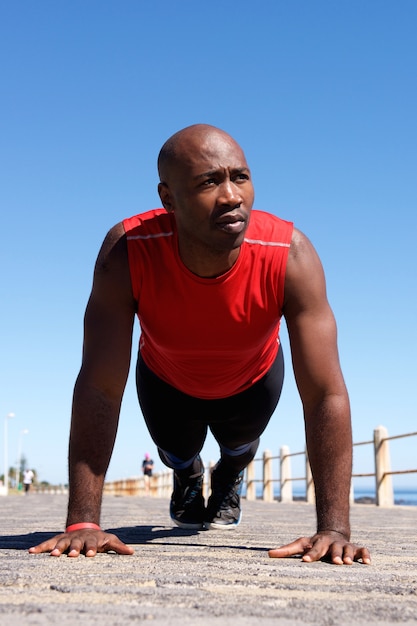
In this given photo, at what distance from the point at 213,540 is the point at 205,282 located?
1.32 metres

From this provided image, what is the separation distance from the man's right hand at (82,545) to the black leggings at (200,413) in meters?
1.37

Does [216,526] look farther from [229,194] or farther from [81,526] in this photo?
[229,194]

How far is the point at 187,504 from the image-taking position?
489cm

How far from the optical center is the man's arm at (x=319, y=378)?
2.96 metres

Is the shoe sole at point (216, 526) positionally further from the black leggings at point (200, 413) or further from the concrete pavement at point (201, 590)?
the concrete pavement at point (201, 590)

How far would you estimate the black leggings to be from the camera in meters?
4.14

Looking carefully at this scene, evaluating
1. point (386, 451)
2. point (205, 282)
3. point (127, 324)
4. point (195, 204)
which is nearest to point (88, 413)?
point (127, 324)

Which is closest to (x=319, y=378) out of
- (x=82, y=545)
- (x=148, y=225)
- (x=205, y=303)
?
(x=205, y=303)

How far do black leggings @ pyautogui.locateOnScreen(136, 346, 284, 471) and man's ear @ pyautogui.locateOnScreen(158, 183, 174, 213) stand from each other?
1091 millimetres

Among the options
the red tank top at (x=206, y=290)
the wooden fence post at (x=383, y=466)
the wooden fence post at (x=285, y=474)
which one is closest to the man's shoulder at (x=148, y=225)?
the red tank top at (x=206, y=290)

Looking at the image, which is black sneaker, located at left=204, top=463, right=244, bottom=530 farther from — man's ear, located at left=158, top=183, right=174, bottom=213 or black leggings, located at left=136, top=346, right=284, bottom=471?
man's ear, located at left=158, top=183, right=174, bottom=213

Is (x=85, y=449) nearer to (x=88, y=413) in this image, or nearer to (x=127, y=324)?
(x=88, y=413)

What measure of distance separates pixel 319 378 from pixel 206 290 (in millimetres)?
549

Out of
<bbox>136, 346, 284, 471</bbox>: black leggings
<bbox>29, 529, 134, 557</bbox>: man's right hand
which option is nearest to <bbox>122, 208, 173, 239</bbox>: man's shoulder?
<bbox>136, 346, 284, 471</bbox>: black leggings
